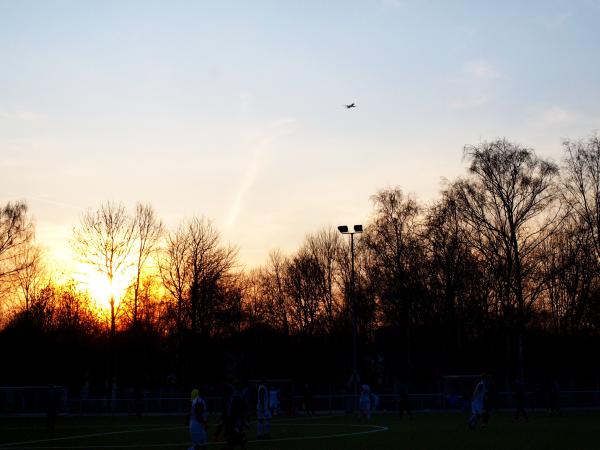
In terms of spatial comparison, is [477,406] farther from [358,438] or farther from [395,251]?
[395,251]

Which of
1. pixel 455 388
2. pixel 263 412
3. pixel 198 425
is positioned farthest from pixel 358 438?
pixel 455 388

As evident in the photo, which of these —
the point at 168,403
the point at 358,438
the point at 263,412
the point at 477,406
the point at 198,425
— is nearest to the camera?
the point at 198,425

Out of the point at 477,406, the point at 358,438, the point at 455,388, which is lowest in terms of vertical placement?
the point at 358,438

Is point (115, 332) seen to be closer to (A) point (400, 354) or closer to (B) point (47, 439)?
(A) point (400, 354)

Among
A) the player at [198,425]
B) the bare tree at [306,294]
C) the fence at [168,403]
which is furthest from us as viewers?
the bare tree at [306,294]

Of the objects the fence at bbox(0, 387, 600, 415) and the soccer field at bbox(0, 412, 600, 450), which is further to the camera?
the fence at bbox(0, 387, 600, 415)

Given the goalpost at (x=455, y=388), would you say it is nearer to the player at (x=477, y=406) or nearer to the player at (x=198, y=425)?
the player at (x=477, y=406)

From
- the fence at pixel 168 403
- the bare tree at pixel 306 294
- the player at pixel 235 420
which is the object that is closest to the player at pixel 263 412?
the player at pixel 235 420

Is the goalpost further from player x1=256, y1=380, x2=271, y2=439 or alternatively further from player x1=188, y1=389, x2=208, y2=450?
player x1=188, y1=389, x2=208, y2=450

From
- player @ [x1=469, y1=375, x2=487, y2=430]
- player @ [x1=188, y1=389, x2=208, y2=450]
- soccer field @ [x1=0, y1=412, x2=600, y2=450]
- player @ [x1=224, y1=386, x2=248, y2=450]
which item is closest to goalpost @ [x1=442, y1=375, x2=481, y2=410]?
soccer field @ [x1=0, y1=412, x2=600, y2=450]

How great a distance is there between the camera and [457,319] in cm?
7606

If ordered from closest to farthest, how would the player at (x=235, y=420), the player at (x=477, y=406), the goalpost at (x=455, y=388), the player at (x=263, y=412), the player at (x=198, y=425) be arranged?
the player at (x=198, y=425), the player at (x=235, y=420), the player at (x=263, y=412), the player at (x=477, y=406), the goalpost at (x=455, y=388)

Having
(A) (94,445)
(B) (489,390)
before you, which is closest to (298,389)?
(B) (489,390)

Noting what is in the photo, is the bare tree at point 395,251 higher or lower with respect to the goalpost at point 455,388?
higher
